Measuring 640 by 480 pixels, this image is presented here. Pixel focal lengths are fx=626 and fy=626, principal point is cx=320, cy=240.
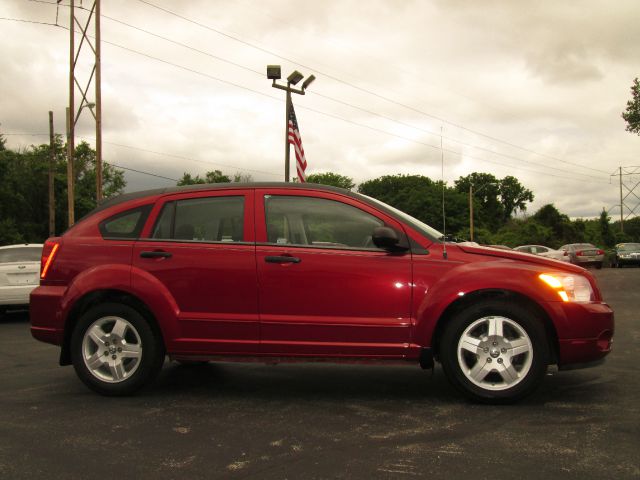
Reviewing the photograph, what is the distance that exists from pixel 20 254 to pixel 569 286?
1055 cm

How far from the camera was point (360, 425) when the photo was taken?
4.14 m

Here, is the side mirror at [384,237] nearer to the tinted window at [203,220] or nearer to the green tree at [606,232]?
the tinted window at [203,220]

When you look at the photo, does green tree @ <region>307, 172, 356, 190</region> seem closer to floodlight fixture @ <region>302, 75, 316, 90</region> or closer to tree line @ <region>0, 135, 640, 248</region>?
tree line @ <region>0, 135, 640, 248</region>

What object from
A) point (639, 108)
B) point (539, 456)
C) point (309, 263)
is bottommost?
point (539, 456)

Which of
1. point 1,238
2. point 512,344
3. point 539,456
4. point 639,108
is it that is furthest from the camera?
point 1,238

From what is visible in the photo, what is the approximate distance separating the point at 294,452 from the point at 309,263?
1.61 metres

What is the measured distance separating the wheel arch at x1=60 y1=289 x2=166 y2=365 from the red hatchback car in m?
0.01

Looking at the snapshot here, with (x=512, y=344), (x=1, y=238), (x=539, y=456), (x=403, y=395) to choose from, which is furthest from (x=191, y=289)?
(x=1, y=238)

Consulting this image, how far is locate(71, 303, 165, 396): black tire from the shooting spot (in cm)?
496

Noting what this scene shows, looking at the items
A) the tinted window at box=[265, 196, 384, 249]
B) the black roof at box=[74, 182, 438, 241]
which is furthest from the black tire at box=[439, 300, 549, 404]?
the tinted window at box=[265, 196, 384, 249]

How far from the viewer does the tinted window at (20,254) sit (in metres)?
11.9

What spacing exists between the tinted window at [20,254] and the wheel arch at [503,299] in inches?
373

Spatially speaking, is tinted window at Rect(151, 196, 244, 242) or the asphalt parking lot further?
tinted window at Rect(151, 196, 244, 242)

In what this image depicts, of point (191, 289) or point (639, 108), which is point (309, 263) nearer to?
point (191, 289)
